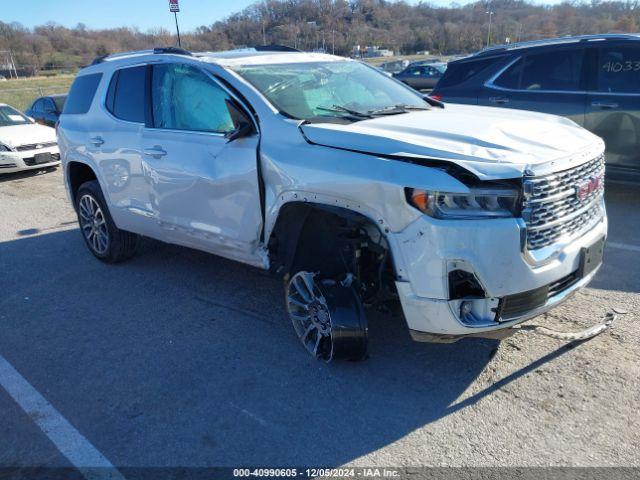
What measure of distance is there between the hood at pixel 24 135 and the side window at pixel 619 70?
32.7 ft

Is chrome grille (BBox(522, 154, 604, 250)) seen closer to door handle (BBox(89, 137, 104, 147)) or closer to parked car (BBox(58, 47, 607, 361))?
parked car (BBox(58, 47, 607, 361))

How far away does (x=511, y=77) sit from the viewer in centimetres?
732

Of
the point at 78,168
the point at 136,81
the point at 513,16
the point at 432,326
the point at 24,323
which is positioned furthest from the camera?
the point at 513,16

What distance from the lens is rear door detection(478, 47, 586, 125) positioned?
6.79m

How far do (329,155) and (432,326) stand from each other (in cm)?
115

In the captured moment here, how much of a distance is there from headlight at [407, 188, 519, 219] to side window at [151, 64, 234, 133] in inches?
68.5

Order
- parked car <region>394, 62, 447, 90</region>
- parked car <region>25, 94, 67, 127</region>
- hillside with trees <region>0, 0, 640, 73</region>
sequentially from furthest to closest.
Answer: hillside with trees <region>0, 0, 640, 73</region> → parked car <region>394, 62, 447, 90</region> → parked car <region>25, 94, 67, 127</region>

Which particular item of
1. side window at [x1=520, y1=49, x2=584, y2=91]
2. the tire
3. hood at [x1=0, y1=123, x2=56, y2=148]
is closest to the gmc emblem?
side window at [x1=520, y1=49, x2=584, y2=91]

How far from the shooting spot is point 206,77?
4180mm

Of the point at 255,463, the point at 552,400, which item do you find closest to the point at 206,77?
the point at 255,463

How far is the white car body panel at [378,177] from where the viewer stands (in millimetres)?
2826

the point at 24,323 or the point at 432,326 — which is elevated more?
the point at 432,326

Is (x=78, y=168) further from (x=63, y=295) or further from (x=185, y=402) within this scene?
(x=185, y=402)

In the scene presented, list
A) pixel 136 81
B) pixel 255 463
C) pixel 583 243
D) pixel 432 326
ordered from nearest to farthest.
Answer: pixel 255 463 → pixel 432 326 → pixel 583 243 → pixel 136 81
